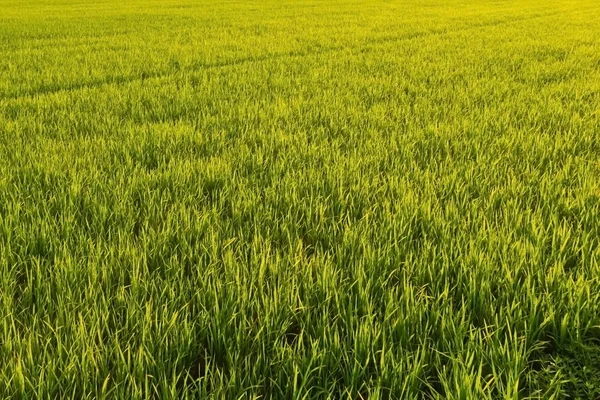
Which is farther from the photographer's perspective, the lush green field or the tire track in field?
the tire track in field

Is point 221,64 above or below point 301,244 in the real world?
above

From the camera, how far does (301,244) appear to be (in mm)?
1794

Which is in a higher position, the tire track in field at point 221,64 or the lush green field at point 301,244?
the tire track in field at point 221,64

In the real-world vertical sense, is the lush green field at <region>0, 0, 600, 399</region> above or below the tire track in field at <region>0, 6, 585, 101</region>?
below

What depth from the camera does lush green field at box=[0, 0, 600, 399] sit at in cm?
121

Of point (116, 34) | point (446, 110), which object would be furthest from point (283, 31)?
point (446, 110)

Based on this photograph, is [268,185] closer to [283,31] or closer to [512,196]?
[512,196]

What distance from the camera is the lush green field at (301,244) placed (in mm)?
1208

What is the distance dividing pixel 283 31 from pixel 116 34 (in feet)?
13.0

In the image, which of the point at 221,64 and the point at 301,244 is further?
the point at 221,64

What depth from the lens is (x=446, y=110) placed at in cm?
432

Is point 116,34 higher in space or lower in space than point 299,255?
higher

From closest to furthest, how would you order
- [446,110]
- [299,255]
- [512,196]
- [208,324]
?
[208,324] → [299,255] → [512,196] → [446,110]

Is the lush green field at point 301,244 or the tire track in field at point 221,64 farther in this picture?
the tire track in field at point 221,64
